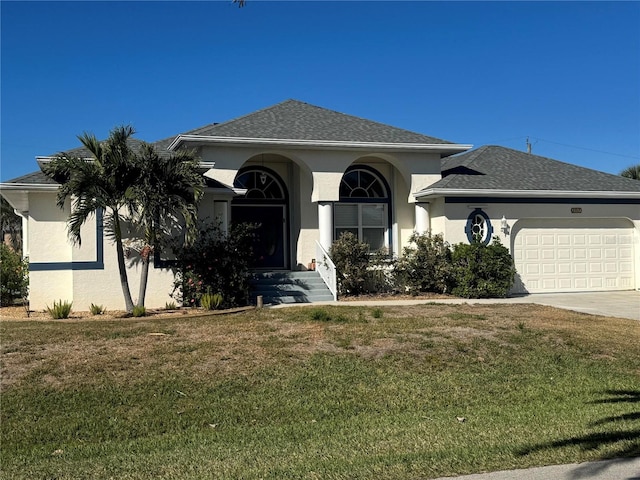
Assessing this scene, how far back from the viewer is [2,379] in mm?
7824

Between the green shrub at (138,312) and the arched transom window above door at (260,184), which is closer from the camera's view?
the green shrub at (138,312)

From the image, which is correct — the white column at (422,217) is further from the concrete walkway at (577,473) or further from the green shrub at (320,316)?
the concrete walkway at (577,473)

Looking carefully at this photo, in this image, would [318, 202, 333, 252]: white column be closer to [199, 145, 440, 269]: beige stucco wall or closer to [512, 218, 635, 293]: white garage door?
[199, 145, 440, 269]: beige stucco wall

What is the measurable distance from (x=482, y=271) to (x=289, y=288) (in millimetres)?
→ 5373

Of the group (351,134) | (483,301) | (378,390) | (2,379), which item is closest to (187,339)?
(2,379)

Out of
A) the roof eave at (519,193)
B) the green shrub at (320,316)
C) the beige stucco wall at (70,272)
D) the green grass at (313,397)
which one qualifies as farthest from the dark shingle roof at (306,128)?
the green grass at (313,397)

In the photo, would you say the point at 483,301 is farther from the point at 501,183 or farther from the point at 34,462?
the point at 34,462

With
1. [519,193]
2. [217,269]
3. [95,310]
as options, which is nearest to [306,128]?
[217,269]

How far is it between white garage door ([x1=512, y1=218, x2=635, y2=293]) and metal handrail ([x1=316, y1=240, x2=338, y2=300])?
5857 mm

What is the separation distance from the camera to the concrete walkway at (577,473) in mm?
4895

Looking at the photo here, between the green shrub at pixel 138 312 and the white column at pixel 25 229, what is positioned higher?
the white column at pixel 25 229

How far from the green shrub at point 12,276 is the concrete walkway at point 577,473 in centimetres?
1512

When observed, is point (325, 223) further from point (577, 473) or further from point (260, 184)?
point (577, 473)

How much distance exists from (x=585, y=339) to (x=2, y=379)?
29.2ft
